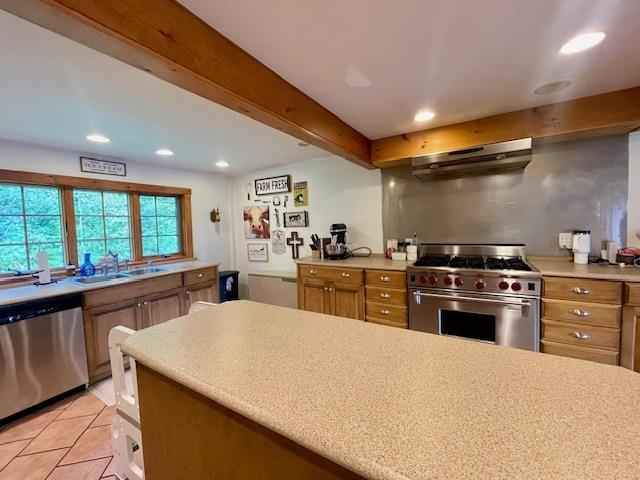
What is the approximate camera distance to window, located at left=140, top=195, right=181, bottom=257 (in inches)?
138

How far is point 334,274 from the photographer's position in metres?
2.84

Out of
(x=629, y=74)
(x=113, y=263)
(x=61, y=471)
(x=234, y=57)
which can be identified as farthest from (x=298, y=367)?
(x=113, y=263)

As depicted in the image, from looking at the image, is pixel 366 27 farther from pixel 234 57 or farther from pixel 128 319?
pixel 128 319

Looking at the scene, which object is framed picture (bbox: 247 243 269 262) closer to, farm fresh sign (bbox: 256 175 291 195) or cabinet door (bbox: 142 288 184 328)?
farm fresh sign (bbox: 256 175 291 195)

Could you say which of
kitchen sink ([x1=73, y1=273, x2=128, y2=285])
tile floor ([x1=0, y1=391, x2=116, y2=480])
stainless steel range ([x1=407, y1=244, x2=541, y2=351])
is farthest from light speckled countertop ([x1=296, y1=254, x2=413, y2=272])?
tile floor ([x1=0, y1=391, x2=116, y2=480])

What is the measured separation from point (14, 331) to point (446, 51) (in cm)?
319

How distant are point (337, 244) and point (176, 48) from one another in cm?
242

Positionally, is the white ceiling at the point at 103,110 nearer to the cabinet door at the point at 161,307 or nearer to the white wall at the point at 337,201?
the white wall at the point at 337,201

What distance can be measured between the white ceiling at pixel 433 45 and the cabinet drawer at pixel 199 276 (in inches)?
94.7

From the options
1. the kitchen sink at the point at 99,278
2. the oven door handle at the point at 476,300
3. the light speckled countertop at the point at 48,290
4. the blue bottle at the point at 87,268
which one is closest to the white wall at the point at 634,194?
the oven door handle at the point at 476,300

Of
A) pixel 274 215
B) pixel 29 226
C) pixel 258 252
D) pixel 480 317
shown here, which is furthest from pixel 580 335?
pixel 29 226

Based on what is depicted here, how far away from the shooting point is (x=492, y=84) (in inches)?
68.2

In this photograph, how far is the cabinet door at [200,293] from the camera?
126 inches

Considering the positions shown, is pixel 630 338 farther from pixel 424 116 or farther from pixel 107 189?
pixel 107 189
